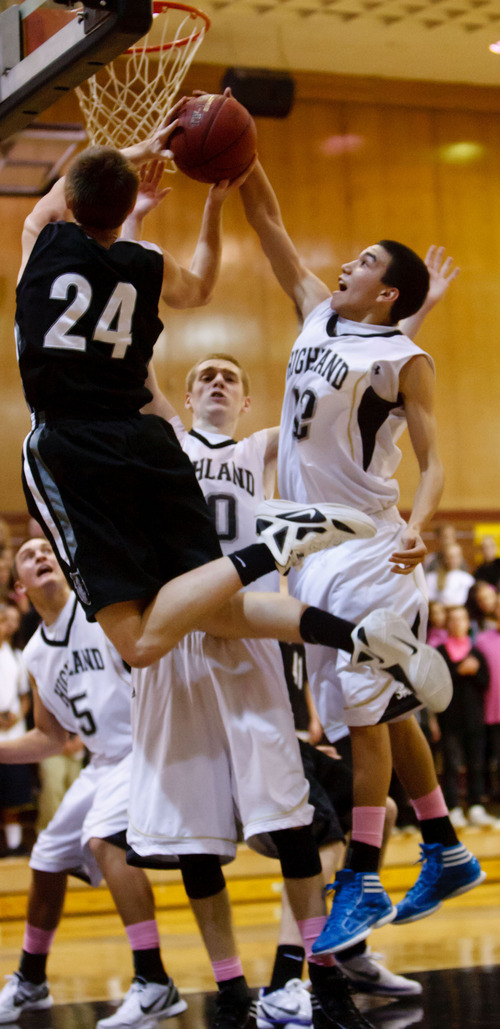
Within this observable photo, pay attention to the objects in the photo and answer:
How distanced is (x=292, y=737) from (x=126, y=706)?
4.09ft

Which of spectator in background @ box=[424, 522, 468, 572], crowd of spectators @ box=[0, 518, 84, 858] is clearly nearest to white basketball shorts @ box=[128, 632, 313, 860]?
crowd of spectators @ box=[0, 518, 84, 858]

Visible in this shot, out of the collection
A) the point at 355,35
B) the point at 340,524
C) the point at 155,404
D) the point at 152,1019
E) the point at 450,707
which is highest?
the point at 355,35

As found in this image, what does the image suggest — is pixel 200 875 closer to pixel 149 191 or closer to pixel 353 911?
pixel 353 911

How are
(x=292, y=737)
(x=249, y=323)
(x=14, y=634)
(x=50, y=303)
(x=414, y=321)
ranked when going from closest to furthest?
(x=50, y=303) → (x=292, y=737) → (x=414, y=321) → (x=14, y=634) → (x=249, y=323)

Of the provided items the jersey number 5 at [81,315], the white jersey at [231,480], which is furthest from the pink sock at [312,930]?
the jersey number 5 at [81,315]

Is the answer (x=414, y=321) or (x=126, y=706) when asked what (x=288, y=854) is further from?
(x=414, y=321)

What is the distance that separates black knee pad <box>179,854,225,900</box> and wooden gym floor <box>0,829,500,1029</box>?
0.72 meters

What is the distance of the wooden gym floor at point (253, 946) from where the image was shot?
169 inches

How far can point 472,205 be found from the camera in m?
13.8

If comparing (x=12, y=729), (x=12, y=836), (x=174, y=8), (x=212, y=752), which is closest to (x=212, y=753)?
(x=212, y=752)

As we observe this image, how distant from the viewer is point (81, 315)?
11.4 ft

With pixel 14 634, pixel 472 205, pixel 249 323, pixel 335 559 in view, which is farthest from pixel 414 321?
pixel 472 205

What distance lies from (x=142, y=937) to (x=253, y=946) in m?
1.90

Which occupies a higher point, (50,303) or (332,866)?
(50,303)
